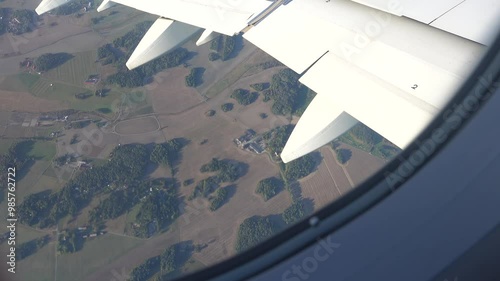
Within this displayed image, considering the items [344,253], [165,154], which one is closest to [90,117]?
[165,154]

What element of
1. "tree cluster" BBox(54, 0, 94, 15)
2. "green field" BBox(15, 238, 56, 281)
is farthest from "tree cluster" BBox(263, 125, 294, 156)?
"tree cluster" BBox(54, 0, 94, 15)

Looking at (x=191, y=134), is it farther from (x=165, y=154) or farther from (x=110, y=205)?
(x=110, y=205)

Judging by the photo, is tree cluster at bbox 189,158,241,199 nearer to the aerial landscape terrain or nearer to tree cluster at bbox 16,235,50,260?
the aerial landscape terrain

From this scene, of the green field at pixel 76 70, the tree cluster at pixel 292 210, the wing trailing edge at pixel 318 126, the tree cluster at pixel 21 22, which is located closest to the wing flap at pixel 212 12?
the wing trailing edge at pixel 318 126

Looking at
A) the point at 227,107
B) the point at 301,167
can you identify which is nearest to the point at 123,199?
the point at 227,107

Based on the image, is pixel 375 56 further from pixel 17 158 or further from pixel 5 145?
pixel 5 145

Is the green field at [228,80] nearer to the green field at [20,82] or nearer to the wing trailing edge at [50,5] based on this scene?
the wing trailing edge at [50,5]

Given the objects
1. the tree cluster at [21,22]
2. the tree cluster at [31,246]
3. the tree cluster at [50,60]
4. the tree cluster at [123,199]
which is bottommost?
the tree cluster at [31,246]
